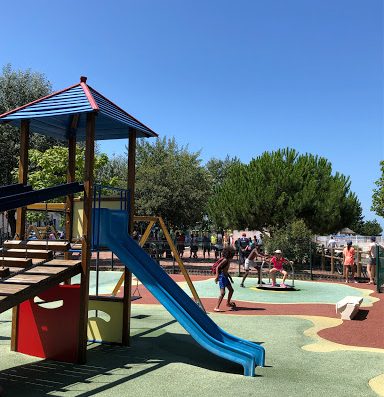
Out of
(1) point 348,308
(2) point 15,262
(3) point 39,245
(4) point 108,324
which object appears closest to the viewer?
(2) point 15,262

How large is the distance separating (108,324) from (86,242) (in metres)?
1.81

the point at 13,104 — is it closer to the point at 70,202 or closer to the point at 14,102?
the point at 14,102

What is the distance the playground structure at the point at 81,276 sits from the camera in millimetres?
6367

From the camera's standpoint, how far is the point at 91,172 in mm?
7020

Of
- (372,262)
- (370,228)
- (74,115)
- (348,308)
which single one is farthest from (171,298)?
(370,228)

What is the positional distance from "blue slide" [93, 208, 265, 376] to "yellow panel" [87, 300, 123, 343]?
1.06 meters

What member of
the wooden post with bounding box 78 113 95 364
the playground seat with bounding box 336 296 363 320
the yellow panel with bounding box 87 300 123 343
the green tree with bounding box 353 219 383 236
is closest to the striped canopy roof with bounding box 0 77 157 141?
the wooden post with bounding box 78 113 95 364

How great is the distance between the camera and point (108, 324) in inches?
312

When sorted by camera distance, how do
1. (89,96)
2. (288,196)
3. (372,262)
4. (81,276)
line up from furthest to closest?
1. (288,196)
2. (372,262)
3. (89,96)
4. (81,276)

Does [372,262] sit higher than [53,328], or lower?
higher

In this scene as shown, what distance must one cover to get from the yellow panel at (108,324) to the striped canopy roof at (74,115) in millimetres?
3007

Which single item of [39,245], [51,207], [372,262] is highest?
[51,207]

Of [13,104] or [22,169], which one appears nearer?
[22,169]

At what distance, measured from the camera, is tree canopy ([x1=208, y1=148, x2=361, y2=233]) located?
1019 inches
